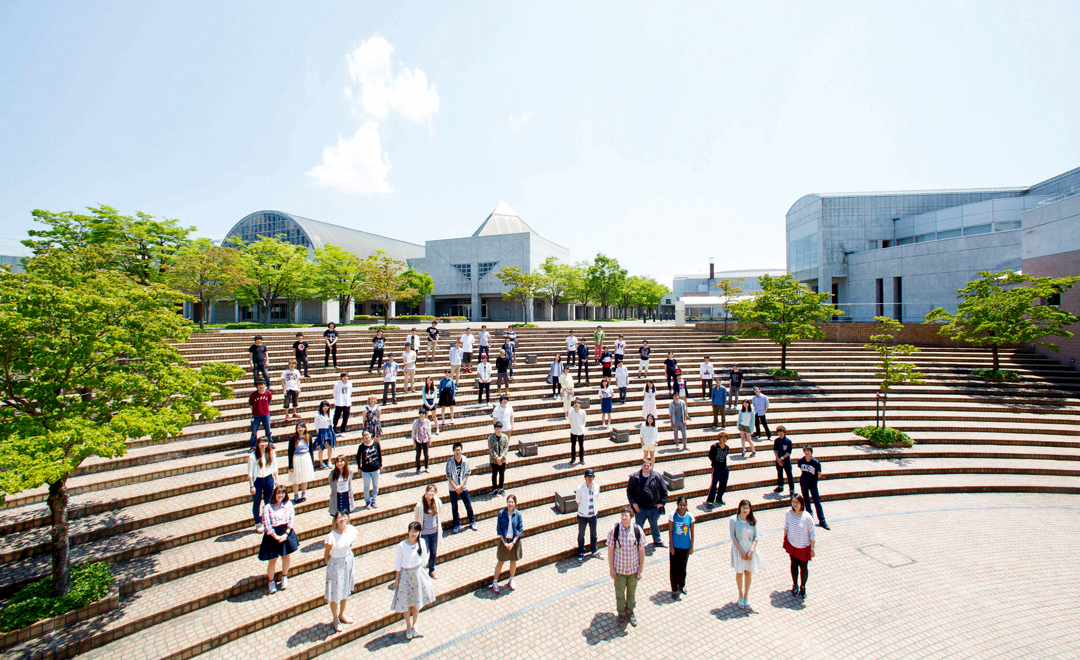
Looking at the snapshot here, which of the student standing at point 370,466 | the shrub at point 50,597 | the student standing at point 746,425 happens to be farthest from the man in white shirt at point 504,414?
the shrub at point 50,597

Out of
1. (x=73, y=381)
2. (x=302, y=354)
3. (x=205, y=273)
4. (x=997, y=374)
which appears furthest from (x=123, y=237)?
(x=997, y=374)

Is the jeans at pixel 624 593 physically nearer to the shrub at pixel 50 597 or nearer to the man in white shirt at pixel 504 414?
the man in white shirt at pixel 504 414

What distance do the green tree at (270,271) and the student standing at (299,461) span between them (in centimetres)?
2764

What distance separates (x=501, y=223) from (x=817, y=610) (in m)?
62.9

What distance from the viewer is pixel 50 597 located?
214 inches

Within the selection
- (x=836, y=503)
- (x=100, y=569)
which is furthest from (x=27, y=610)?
(x=836, y=503)

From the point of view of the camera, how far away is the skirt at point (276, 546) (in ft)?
19.7

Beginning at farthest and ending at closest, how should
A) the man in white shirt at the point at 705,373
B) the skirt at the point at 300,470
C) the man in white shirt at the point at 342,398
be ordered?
the man in white shirt at the point at 705,373 < the man in white shirt at the point at 342,398 < the skirt at the point at 300,470

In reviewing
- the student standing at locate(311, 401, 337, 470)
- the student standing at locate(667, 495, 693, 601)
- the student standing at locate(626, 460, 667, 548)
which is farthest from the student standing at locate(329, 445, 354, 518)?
the student standing at locate(667, 495, 693, 601)

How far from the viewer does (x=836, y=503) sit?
10305 millimetres

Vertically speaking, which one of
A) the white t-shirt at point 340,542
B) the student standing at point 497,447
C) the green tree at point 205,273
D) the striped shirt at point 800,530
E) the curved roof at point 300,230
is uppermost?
the curved roof at point 300,230

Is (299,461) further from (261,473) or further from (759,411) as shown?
(759,411)

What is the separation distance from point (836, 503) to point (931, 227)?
34895mm

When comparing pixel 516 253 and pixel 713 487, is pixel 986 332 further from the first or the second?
pixel 516 253
